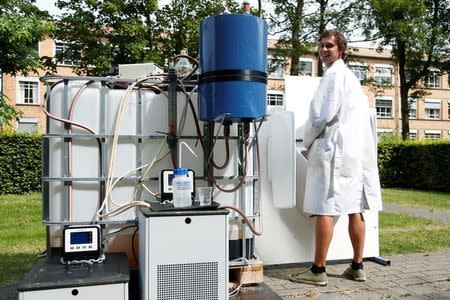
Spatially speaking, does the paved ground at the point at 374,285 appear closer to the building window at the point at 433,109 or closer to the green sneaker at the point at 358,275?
the green sneaker at the point at 358,275

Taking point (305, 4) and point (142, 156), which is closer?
point (142, 156)

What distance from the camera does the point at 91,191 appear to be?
2799 mm

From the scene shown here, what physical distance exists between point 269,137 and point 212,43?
1.03 m

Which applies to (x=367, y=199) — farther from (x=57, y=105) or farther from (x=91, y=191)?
(x=57, y=105)

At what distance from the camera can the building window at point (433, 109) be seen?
4141cm

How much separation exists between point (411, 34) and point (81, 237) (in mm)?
17643

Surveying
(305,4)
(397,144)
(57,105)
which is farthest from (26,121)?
(57,105)

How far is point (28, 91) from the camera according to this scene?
96.7ft

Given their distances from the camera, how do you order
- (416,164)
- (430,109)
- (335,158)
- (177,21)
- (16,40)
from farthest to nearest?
(430,109) < (177,21) < (416,164) < (16,40) < (335,158)

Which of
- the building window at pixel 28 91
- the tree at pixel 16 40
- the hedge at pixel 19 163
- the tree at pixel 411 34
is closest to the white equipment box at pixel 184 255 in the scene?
the tree at pixel 16 40

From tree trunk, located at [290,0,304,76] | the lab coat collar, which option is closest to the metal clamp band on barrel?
the lab coat collar

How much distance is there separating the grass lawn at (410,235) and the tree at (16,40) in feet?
27.9

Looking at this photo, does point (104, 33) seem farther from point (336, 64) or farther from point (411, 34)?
point (336, 64)

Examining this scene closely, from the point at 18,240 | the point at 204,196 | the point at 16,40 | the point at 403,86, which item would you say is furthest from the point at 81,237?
the point at 403,86
